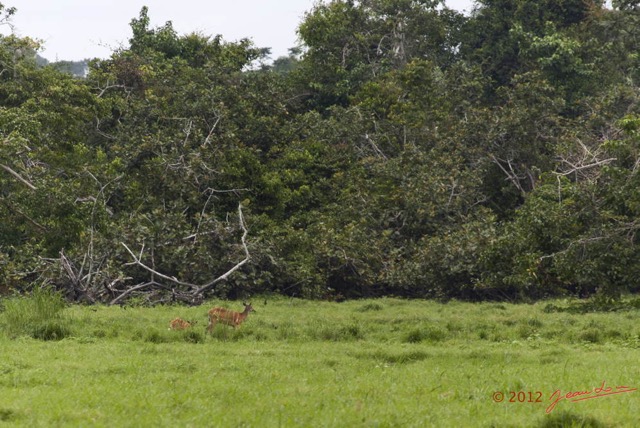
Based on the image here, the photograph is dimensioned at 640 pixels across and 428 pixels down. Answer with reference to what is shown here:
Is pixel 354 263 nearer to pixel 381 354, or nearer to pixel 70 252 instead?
pixel 70 252

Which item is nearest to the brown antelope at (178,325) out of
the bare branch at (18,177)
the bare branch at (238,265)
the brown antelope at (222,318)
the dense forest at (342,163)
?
the brown antelope at (222,318)

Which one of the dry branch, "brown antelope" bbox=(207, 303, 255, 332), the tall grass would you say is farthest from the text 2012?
the dry branch

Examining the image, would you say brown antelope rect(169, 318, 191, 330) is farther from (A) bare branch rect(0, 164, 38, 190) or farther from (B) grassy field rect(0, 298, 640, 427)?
(A) bare branch rect(0, 164, 38, 190)

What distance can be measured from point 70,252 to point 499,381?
1169 cm

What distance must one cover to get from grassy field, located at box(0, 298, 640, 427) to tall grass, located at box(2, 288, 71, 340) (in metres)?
0.03

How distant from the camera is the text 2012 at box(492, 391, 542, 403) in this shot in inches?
296

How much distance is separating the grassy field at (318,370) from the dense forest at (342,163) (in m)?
2.06

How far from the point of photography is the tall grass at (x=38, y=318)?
40.3ft

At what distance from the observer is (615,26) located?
30.0 metres

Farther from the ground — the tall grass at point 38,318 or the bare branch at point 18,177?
the bare branch at point 18,177

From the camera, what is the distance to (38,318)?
1299 centimetres

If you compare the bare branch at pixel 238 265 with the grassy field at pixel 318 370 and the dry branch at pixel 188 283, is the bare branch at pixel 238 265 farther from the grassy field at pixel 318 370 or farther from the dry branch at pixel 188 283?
the grassy field at pixel 318 370

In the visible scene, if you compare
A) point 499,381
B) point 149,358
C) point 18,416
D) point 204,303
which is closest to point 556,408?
point 499,381

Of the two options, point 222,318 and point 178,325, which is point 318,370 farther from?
point 178,325
